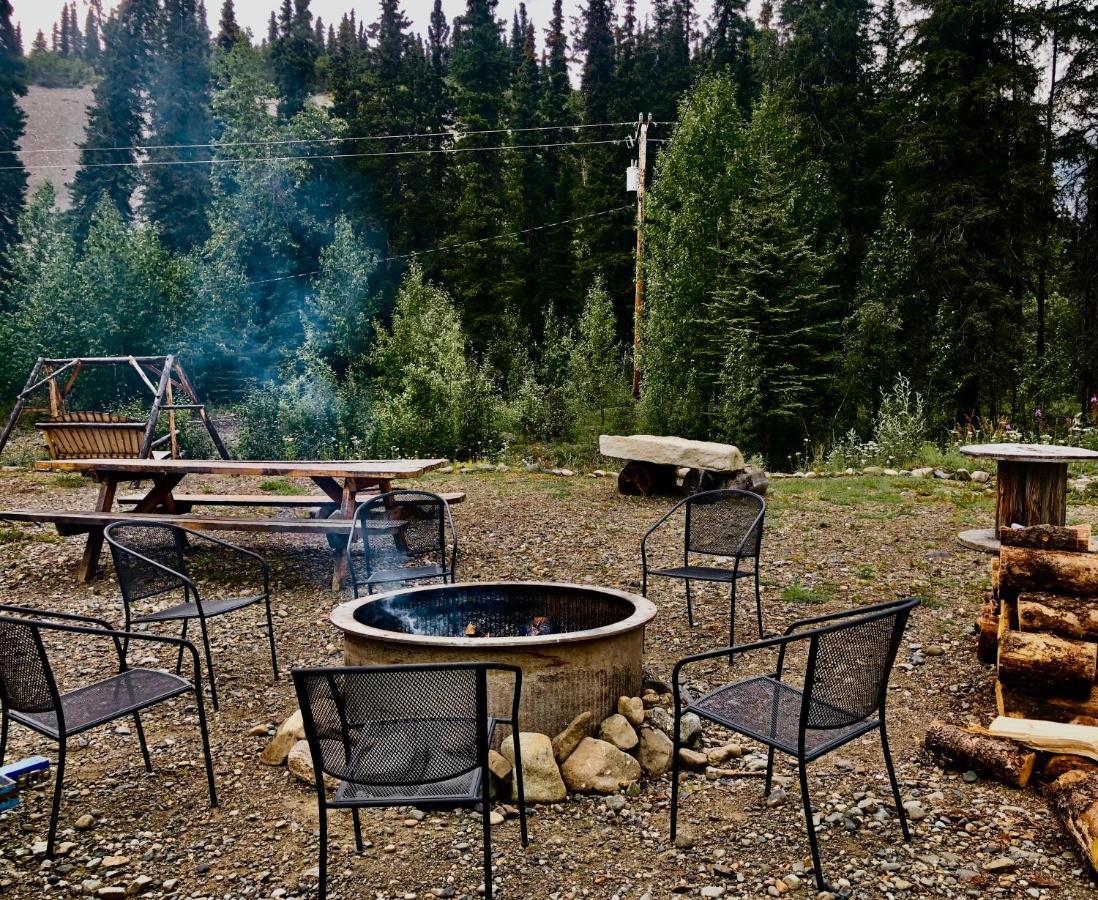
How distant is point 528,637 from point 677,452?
593 cm

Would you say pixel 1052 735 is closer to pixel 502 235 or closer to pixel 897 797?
pixel 897 797

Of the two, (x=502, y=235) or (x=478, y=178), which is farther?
(x=478, y=178)

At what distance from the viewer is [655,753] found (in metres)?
3.33

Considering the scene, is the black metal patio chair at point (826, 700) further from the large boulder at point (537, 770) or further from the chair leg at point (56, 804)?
the chair leg at point (56, 804)

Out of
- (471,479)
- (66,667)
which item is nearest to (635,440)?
(471,479)

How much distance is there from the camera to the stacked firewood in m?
2.84

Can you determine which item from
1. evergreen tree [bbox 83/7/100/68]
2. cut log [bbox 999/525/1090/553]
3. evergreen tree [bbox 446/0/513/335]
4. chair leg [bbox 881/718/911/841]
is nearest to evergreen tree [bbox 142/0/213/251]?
evergreen tree [bbox 446/0/513/335]

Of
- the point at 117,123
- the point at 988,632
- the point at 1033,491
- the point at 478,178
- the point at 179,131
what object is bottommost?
the point at 988,632

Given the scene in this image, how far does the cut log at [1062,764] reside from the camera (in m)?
2.94

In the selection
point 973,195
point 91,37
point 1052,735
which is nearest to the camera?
point 1052,735

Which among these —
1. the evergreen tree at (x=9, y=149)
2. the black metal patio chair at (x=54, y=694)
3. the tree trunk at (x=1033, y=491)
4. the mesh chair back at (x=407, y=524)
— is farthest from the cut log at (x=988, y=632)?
the evergreen tree at (x=9, y=149)

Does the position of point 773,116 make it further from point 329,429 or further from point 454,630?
point 454,630

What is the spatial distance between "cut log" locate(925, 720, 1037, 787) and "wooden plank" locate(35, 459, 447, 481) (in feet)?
12.1

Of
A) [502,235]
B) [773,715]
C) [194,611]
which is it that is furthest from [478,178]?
[773,715]
